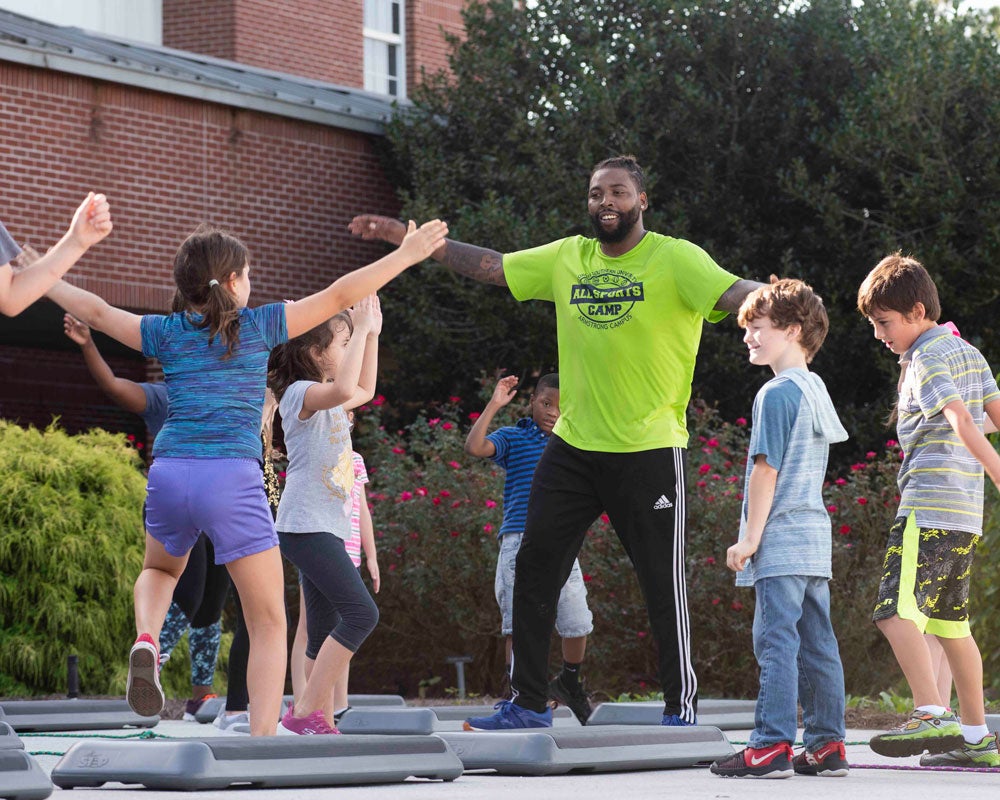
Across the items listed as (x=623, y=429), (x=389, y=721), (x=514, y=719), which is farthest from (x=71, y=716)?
(x=623, y=429)

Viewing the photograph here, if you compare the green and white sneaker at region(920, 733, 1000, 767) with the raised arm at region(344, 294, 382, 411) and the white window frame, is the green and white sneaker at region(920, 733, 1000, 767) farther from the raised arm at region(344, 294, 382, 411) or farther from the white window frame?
the white window frame

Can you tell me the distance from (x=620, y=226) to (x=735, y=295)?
1.75ft

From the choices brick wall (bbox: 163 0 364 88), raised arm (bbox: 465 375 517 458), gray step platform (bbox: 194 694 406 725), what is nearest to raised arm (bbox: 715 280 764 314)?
raised arm (bbox: 465 375 517 458)

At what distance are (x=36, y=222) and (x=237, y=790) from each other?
385 inches

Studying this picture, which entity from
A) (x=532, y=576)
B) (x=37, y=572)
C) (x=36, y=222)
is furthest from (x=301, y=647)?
(x=36, y=222)

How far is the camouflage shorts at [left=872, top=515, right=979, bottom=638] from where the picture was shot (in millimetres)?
5949

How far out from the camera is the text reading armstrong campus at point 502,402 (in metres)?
5.41

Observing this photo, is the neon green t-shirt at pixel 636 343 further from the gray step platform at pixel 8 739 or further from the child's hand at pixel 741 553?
the gray step platform at pixel 8 739

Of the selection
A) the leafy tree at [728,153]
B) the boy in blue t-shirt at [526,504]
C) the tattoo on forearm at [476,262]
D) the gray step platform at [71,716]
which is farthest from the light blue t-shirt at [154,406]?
A: the leafy tree at [728,153]

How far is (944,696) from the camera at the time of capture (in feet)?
21.9

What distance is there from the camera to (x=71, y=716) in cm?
827

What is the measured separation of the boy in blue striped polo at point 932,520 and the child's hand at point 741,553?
0.67m

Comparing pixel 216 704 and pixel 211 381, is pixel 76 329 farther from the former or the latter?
pixel 216 704

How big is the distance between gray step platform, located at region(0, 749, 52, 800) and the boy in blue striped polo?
9.75 feet
